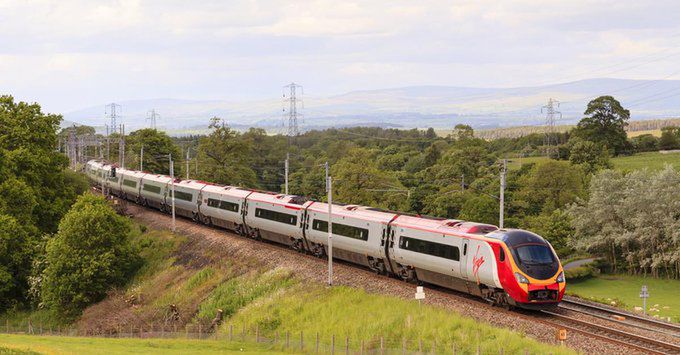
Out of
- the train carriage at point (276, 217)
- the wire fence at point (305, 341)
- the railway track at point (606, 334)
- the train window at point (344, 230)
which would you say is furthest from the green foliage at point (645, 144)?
the railway track at point (606, 334)

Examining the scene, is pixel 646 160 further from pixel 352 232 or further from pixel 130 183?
pixel 352 232

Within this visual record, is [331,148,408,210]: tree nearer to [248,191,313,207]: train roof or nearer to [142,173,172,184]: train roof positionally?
[142,173,172,184]: train roof

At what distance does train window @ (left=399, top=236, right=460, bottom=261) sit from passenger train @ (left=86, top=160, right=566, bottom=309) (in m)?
0.05

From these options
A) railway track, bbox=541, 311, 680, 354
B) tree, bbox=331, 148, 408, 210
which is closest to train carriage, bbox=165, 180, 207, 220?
tree, bbox=331, 148, 408, 210

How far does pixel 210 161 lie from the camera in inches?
4587

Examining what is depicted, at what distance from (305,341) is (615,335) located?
13.0m

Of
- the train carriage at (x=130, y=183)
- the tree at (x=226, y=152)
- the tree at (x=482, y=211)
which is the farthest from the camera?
the tree at (x=226, y=152)

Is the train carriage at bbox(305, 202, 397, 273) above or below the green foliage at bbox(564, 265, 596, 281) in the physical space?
above

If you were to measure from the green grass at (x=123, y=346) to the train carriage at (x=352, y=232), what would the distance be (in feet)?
33.6

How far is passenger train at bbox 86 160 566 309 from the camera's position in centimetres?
3281

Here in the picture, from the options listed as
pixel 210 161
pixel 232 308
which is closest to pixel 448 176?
pixel 210 161

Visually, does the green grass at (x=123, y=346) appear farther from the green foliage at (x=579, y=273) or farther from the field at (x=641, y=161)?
the field at (x=641, y=161)

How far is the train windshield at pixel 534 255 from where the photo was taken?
32781mm

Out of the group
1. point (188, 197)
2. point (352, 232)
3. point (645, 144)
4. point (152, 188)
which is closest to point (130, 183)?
point (152, 188)
